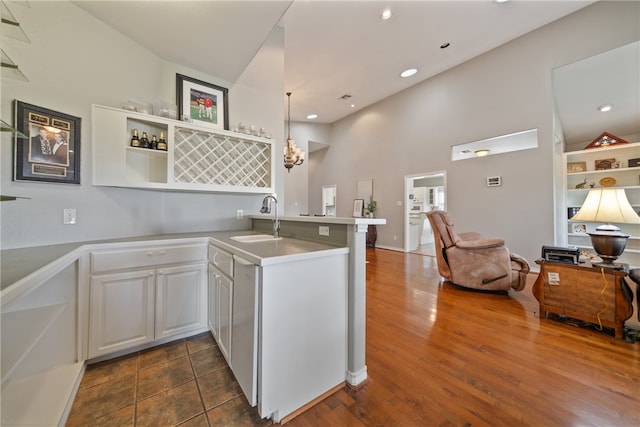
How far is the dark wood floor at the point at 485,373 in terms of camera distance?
1248 mm

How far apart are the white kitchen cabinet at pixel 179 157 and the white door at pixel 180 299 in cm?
77

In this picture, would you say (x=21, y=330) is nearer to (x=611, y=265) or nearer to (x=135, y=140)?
(x=135, y=140)

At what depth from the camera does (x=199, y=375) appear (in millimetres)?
1581

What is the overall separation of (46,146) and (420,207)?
781cm

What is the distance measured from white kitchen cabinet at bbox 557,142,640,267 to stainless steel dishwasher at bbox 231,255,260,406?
195 inches

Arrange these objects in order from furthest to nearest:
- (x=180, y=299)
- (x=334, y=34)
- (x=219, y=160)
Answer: (x=334, y=34) → (x=219, y=160) → (x=180, y=299)

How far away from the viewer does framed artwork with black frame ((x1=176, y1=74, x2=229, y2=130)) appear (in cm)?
243

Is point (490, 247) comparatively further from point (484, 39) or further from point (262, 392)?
point (484, 39)

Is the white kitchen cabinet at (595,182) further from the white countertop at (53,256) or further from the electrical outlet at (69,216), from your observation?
the electrical outlet at (69,216)

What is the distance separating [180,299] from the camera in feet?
6.36

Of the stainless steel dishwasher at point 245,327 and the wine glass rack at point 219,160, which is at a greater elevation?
the wine glass rack at point 219,160

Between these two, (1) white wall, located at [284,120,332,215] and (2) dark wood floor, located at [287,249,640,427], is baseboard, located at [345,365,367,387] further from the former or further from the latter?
(1) white wall, located at [284,120,332,215]

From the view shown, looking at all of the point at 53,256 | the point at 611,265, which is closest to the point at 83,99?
the point at 53,256

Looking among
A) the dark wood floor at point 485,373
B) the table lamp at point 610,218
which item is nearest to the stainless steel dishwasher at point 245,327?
the dark wood floor at point 485,373
